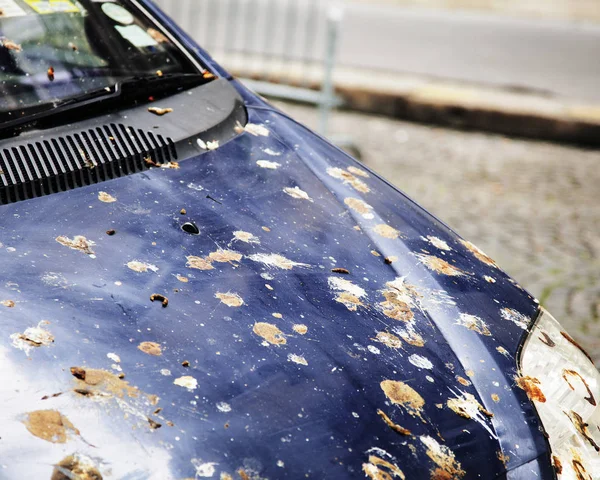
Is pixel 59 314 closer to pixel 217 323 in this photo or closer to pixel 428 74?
pixel 217 323

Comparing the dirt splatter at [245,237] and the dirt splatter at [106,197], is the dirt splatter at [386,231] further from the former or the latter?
the dirt splatter at [106,197]

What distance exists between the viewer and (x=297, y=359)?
1.47 m

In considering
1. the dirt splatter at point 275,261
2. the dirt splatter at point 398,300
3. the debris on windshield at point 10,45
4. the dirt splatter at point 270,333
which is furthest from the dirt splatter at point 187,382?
the debris on windshield at point 10,45

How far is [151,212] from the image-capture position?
1742 millimetres

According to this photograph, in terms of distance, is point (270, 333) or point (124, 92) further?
point (124, 92)

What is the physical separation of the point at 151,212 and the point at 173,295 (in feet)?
0.96

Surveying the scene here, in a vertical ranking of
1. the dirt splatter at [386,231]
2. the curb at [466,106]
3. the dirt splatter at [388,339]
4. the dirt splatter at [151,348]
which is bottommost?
the curb at [466,106]

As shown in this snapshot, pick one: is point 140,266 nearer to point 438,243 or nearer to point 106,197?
point 106,197

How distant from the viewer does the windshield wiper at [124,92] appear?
6.28 ft

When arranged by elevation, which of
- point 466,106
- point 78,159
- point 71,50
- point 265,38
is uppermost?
point 71,50

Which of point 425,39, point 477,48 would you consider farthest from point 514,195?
point 425,39

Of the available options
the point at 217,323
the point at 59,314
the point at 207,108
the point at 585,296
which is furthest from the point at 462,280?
the point at 585,296

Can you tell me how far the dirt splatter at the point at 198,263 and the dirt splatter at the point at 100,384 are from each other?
369 millimetres

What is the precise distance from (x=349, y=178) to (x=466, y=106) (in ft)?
15.5
